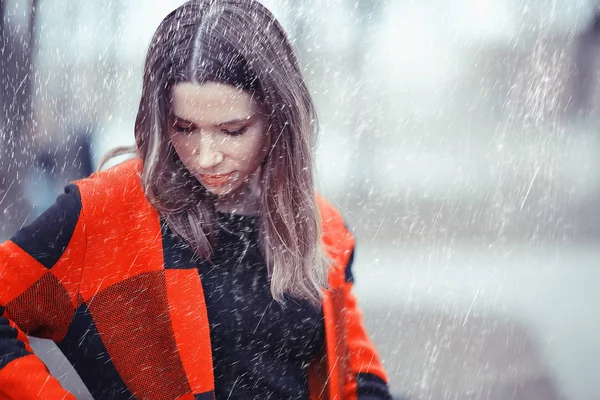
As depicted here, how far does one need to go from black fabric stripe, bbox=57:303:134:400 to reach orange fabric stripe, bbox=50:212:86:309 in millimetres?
22

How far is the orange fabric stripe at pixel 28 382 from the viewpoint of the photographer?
48cm

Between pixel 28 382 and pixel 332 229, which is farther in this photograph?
pixel 332 229

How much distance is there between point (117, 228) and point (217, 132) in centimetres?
13

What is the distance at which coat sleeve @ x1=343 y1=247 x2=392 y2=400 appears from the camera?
2.13 feet

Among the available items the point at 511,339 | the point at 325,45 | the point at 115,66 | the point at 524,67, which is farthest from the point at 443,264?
the point at 115,66

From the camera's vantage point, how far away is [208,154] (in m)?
0.52

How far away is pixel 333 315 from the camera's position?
24.8 inches

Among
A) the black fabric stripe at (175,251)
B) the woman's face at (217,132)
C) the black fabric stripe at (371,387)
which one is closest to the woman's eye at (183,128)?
the woman's face at (217,132)

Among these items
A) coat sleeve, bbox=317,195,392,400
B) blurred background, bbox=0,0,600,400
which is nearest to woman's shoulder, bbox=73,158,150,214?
blurred background, bbox=0,0,600,400

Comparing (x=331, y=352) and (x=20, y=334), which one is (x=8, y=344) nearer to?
(x=20, y=334)

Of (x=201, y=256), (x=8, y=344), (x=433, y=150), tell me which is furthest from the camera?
(x=433, y=150)

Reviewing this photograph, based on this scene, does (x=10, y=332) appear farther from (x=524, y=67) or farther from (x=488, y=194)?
(x=488, y=194)

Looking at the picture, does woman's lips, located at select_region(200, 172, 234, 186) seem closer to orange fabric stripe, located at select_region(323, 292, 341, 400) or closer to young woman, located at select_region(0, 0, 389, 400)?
young woman, located at select_region(0, 0, 389, 400)

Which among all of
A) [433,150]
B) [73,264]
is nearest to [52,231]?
[73,264]
